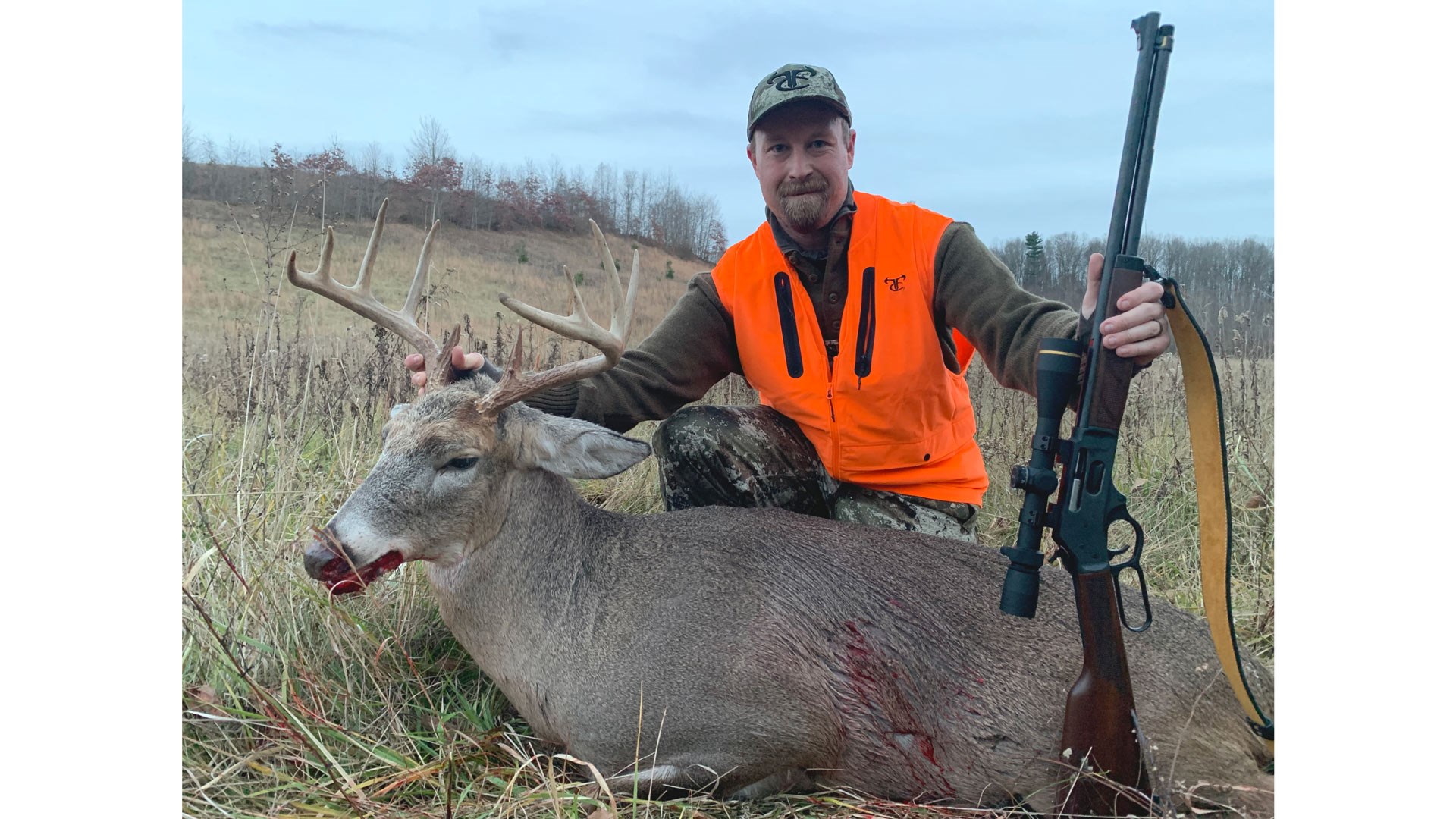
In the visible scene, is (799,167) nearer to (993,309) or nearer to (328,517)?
(993,309)

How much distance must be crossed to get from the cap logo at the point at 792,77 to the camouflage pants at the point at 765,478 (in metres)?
1.32

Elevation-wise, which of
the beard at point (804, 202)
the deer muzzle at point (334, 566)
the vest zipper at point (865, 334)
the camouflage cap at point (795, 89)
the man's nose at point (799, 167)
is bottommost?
the deer muzzle at point (334, 566)

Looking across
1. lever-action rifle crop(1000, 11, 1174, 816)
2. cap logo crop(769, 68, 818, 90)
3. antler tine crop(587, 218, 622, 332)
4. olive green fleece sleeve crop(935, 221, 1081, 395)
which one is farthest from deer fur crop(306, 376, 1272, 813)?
cap logo crop(769, 68, 818, 90)

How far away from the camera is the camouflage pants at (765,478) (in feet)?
13.2

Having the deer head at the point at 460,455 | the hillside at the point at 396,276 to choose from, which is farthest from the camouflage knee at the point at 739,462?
the deer head at the point at 460,455

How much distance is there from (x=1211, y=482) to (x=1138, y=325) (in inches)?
19.0

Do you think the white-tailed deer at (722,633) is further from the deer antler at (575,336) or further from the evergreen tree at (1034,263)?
the evergreen tree at (1034,263)

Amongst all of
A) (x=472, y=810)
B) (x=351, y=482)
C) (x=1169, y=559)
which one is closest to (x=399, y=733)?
(x=472, y=810)

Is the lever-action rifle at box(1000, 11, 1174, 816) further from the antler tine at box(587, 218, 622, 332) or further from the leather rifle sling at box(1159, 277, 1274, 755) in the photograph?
the antler tine at box(587, 218, 622, 332)

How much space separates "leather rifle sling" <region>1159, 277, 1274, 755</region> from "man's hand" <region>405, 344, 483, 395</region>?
2082 millimetres

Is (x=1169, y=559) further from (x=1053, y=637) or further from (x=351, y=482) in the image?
(x=351, y=482)

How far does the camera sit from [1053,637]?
2877mm

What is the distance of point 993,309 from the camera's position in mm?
3623
